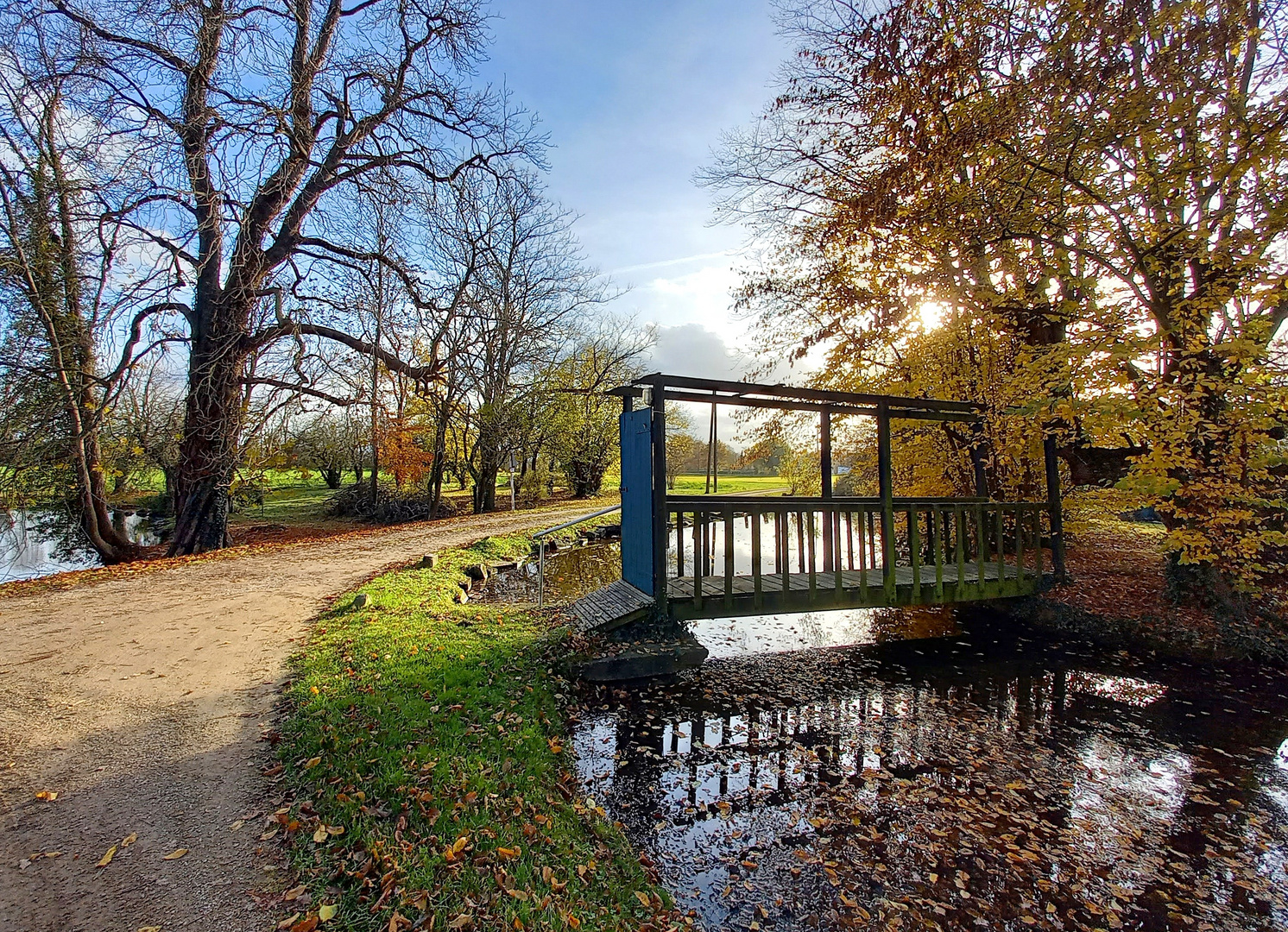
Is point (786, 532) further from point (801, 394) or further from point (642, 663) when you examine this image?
point (642, 663)

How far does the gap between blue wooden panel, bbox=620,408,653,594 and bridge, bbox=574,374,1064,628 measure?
0.02 m

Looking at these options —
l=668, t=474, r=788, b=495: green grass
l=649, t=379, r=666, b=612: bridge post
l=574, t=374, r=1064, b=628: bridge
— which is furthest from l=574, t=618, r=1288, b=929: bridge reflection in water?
l=668, t=474, r=788, b=495: green grass

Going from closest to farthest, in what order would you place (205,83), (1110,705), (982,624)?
(1110,705), (205,83), (982,624)

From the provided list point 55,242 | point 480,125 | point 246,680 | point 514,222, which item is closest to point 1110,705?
point 246,680

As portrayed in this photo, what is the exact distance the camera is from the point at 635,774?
13.5 ft

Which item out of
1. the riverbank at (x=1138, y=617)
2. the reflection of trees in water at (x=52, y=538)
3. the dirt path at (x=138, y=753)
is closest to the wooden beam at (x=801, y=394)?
the riverbank at (x=1138, y=617)

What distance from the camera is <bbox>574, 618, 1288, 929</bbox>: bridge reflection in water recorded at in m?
3.00

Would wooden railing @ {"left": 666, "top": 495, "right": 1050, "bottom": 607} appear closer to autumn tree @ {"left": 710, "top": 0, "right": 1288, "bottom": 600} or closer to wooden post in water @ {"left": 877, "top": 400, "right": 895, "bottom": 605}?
wooden post in water @ {"left": 877, "top": 400, "right": 895, "bottom": 605}

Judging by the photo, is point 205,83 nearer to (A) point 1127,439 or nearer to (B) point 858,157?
(B) point 858,157

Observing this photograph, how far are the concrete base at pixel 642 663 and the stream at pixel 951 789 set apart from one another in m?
0.13

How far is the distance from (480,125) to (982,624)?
36.8 ft

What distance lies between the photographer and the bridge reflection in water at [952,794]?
300cm

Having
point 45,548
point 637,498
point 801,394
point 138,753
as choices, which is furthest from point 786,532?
point 45,548

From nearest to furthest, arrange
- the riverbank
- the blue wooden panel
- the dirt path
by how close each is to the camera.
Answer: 1. the dirt path
2. the blue wooden panel
3. the riverbank
